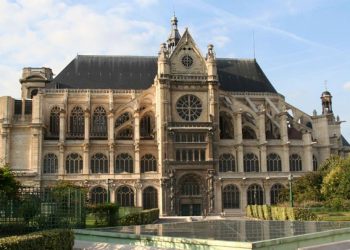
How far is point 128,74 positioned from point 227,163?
20.2 metres

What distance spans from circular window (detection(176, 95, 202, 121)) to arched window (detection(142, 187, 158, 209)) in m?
10.1

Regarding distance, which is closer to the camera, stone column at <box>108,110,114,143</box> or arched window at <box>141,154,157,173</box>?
stone column at <box>108,110,114,143</box>

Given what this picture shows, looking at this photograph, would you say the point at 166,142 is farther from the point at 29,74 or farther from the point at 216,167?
the point at 29,74

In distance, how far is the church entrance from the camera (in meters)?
65.8

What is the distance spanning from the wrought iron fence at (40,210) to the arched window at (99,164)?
35.4 metres

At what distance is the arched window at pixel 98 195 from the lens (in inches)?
2552

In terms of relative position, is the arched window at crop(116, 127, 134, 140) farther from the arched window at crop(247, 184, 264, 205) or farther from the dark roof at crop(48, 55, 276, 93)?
the arched window at crop(247, 184, 264, 205)

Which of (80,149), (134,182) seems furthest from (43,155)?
(134,182)

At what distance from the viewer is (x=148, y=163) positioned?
A: 6781 cm

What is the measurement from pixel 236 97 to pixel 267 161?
11.2m

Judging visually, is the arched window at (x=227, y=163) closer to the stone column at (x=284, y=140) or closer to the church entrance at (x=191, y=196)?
the church entrance at (x=191, y=196)

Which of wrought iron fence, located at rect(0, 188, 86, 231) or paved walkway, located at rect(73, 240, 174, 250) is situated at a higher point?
wrought iron fence, located at rect(0, 188, 86, 231)

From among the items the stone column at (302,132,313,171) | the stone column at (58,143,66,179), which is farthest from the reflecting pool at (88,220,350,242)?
the stone column at (302,132,313,171)

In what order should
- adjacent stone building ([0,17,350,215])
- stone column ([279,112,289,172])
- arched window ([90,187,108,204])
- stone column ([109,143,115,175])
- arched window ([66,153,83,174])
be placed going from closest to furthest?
1. arched window ([90,187,108,204])
2. adjacent stone building ([0,17,350,215])
3. stone column ([109,143,115,175])
4. arched window ([66,153,83,174])
5. stone column ([279,112,289,172])
